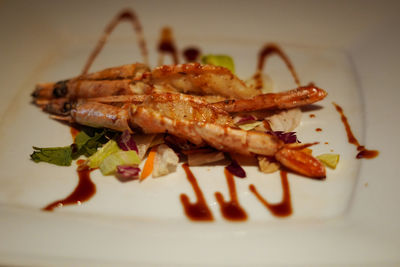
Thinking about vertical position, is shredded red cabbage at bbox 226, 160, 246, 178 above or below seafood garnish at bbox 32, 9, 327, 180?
below

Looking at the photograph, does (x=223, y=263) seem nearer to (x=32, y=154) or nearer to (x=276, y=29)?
(x=32, y=154)

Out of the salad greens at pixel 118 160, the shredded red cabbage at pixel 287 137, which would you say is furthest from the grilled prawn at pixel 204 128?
the salad greens at pixel 118 160

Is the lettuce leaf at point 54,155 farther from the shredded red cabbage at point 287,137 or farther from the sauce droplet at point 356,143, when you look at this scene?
the sauce droplet at point 356,143

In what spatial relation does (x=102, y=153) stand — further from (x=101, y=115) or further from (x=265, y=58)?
(x=265, y=58)

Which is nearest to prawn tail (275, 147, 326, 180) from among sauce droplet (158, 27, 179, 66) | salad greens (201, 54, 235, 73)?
salad greens (201, 54, 235, 73)

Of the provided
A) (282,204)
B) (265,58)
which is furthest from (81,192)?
(265,58)

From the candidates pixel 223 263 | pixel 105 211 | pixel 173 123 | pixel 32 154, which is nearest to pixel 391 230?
pixel 223 263

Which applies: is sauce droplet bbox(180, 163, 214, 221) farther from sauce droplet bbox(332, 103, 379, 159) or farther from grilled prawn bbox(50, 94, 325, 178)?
sauce droplet bbox(332, 103, 379, 159)
